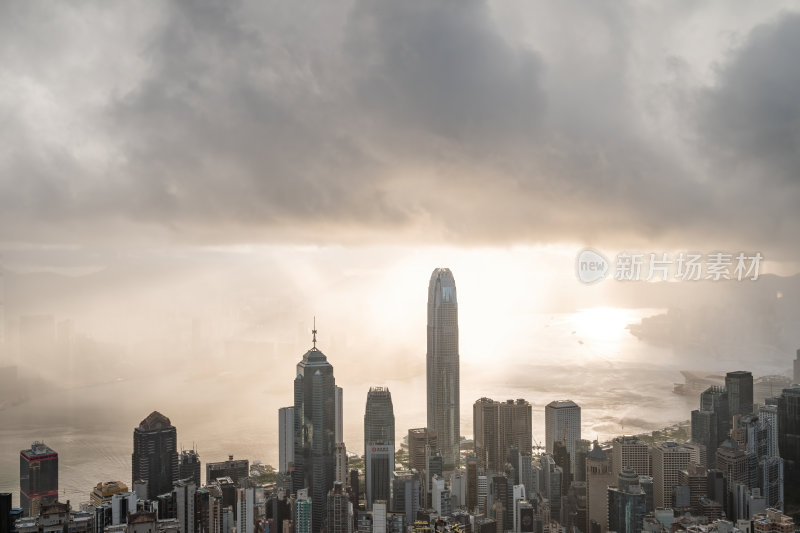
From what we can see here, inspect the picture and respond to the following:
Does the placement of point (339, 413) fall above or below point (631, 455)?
above

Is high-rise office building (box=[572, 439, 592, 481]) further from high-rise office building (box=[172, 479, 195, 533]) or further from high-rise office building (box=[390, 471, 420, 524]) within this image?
high-rise office building (box=[172, 479, 195, 533])

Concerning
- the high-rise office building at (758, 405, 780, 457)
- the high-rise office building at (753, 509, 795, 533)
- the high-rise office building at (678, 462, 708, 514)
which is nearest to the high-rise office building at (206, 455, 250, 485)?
the high-rise office building at (678, 462, 708, 514)

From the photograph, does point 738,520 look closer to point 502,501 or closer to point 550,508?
point 550,508

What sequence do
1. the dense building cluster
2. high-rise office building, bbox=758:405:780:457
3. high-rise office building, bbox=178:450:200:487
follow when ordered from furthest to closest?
high-rise office building, bbox=758:405:780:457 → high-rise office building, bbox=178:450:200:487 → the dense building cluster

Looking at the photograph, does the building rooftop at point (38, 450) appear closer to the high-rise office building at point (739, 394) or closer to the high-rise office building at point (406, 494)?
the high-rise office building at point (406, 494)

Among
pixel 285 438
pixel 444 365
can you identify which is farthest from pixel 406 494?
pixel 444 365

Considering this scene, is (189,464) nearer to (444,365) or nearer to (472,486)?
(472,486)
